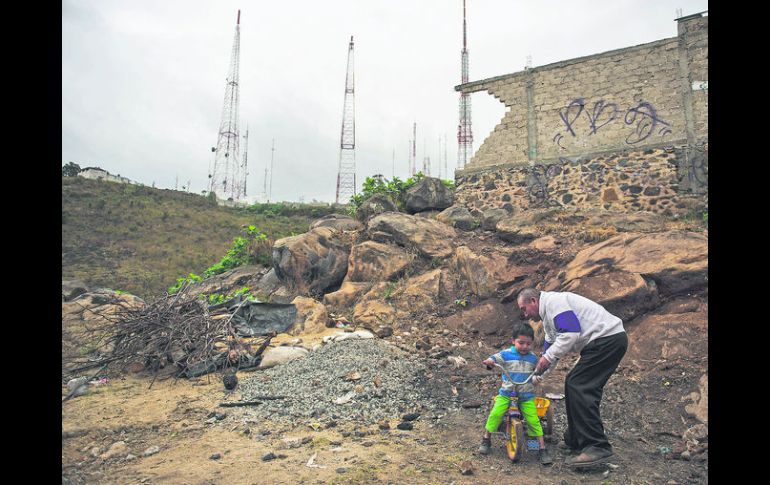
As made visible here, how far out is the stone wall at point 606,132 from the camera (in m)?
9.48

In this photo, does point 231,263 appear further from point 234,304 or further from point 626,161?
point 626,161

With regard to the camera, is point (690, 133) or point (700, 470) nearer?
point (700, 470)

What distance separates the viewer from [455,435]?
399 centimetres

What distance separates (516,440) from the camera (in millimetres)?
3406

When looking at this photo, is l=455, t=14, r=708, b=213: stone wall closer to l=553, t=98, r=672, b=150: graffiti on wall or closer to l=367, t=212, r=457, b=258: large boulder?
l=553, t=98, r=672, b=150: graffiti on wall

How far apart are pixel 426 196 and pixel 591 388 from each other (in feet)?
28.5

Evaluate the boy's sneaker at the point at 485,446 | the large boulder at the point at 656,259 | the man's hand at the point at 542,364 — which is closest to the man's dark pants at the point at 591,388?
the man's hand at the point at 542,364

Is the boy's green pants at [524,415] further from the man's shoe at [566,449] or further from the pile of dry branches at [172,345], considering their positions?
the pile of dry branches at [172,345]

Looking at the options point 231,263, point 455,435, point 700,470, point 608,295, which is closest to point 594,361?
point 700,470

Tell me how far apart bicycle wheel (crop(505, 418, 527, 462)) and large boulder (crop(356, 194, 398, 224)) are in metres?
7.97

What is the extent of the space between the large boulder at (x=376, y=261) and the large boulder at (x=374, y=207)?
190 cm

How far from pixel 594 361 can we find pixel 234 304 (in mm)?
6615

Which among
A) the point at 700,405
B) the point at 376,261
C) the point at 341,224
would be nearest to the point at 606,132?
the point at 376,261
